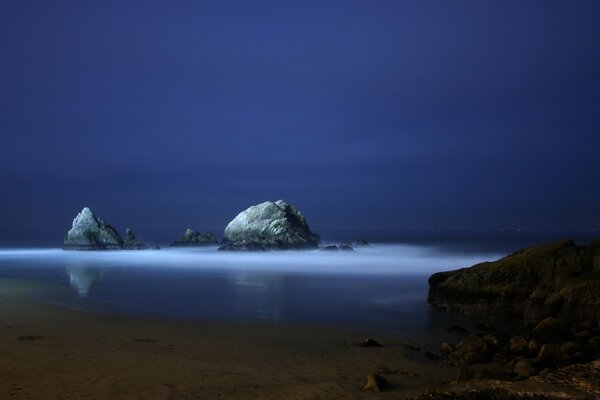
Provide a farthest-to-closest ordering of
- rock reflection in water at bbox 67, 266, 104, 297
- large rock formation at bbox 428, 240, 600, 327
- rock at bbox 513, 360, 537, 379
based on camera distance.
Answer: rock reflection in water at bbox 67, 266, 104, 297, large rock formation at bbox 428, 240, 600, 327, rock at bbox 513, 360, 537, 379

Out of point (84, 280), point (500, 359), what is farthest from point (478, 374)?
point (84, 280)

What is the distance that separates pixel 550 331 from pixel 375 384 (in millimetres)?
6689

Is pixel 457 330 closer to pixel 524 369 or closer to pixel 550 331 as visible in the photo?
pixel 550 331

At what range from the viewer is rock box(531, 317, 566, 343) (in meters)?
12.6

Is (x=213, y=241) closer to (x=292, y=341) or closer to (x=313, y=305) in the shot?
(x=313, y=305)

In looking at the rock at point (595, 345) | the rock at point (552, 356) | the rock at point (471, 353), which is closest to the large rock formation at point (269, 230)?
the rock at point (471, 353)

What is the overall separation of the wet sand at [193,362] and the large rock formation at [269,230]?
4629cm

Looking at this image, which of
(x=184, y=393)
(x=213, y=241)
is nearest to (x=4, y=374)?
(x=184, y=393)

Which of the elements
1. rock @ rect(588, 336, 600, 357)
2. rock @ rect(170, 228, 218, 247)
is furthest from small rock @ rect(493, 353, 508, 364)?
rock @ rect(170, 228, 218, 247)

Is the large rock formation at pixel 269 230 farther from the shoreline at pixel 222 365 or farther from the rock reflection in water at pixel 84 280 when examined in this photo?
the shoreline at pixel 222 365

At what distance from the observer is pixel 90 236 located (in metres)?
70.9

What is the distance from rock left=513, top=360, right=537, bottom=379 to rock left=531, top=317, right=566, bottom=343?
10.7 feet

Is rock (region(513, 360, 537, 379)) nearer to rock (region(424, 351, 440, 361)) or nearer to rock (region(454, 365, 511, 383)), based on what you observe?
rock (region(454, 365, 511, 383))

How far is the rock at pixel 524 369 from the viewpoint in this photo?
30.2 ft
